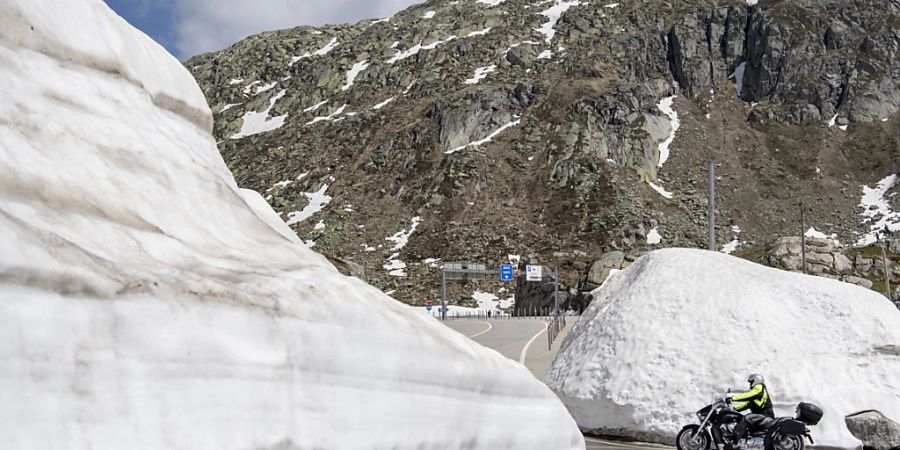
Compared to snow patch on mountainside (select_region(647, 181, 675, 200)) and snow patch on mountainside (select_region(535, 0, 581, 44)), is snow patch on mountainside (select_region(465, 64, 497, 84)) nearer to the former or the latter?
snow patch on mountainside (select_region(535, 0, 581, 44))

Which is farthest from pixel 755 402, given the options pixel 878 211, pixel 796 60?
pixel 796 60

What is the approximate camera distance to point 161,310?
8.98ft

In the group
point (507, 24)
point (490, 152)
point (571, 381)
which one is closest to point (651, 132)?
point (490, 152)

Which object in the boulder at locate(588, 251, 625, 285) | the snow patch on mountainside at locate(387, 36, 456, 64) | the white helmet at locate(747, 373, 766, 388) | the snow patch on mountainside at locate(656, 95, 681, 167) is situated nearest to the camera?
the white helmet at locate(747, 373, 766, 388)

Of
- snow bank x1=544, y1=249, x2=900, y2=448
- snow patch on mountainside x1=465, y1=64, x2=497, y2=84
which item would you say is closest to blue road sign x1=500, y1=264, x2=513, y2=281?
snow patch on mountainside x1=465, y1=64, x2=497, y2=84

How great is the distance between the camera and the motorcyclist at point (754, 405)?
30.3 ft

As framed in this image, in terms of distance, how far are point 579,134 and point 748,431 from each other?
10752 centimetres

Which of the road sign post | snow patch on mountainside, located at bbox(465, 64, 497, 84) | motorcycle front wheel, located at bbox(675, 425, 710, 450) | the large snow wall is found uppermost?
snow patch on mountainside, located at bbox(465, 64, 497, 84)

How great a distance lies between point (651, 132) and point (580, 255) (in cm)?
3515

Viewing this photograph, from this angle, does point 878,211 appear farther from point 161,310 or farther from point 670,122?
point 161,310

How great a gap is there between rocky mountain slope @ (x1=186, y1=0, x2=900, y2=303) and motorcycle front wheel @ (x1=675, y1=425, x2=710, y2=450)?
72094 millimetres

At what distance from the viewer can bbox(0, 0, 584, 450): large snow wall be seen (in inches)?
98.3

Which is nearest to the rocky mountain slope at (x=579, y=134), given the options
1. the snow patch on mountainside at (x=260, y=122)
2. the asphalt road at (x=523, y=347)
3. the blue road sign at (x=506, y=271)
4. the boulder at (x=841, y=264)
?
the snow patch on mountainside at (x=260, y=122)

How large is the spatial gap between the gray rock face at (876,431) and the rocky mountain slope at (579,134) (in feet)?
235
